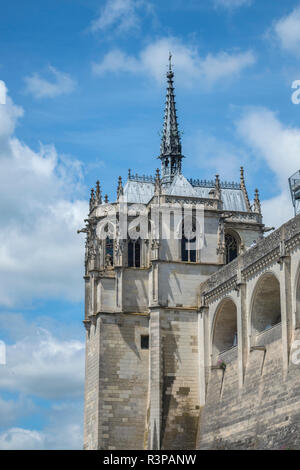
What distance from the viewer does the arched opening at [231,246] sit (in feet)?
220

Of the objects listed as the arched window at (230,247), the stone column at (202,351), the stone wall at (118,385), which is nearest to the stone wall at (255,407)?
the stone column at (202,351)

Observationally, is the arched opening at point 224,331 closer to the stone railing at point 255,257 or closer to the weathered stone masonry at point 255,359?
the weathered stone masonry at point 255,359

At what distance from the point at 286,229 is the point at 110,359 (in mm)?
17069

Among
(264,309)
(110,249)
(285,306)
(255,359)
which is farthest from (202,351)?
(285,306)

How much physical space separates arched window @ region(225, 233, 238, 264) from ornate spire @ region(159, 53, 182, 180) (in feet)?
24.6

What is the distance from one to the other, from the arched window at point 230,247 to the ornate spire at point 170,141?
751 cm

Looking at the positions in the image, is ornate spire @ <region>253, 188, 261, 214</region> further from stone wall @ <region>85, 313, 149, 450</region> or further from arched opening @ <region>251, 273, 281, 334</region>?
arched opening @ <region>251, 273, 281, 334</region>

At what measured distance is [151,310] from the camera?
6128cm

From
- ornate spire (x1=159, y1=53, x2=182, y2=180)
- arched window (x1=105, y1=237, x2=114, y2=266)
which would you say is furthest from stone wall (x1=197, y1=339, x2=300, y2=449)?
ornate spire (x1=159, y1=53, x2=182, y2=180)

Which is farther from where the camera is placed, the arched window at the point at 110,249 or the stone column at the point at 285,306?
the arched window at the point at 110,249

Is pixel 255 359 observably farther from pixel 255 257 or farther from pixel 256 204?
pixel 256 204

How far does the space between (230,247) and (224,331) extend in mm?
8936

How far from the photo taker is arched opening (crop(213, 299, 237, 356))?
59500 mm
